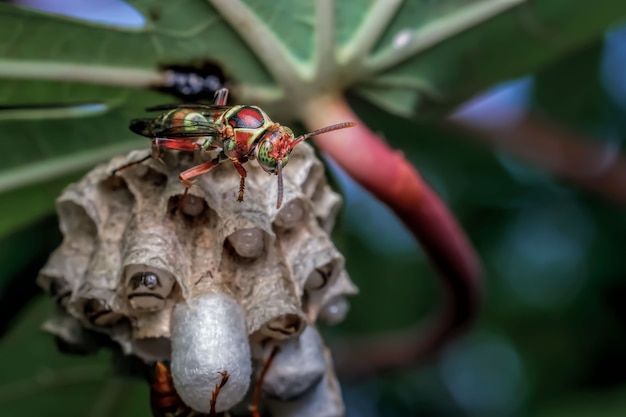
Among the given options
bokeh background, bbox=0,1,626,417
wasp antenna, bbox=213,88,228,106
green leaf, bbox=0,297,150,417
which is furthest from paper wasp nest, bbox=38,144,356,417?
bokeh background, bbox=0,1,626,417

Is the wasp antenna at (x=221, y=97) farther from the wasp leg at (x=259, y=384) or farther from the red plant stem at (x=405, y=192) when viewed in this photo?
the wasp leg at (x=259, y=384)

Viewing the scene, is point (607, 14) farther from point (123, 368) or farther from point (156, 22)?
point (123, 368)

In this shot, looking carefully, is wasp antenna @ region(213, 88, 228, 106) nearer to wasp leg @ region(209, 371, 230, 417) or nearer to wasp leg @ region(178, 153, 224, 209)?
wasp leg @ region(178, 153, 224, 209)

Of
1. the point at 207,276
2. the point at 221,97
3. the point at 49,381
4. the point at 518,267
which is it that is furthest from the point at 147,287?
the point at 518,267

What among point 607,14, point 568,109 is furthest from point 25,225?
point 568,109

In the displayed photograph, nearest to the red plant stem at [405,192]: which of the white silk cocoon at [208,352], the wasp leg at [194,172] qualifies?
the wasp leg at [194,172]

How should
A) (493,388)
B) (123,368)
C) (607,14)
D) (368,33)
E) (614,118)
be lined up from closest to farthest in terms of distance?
1. (123,368)
2. (368,33)
3. (607,14)
4. (614,118)
5. (493,388)
